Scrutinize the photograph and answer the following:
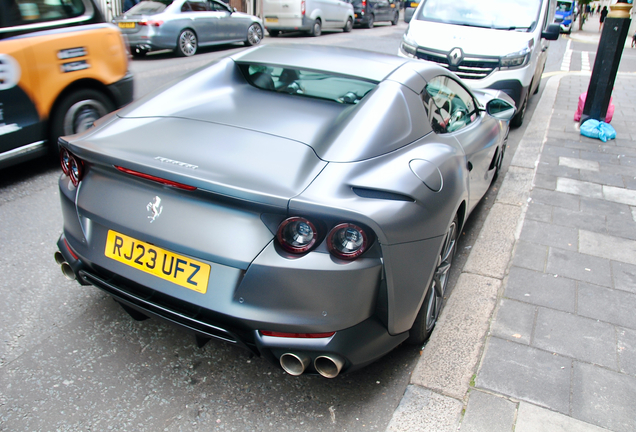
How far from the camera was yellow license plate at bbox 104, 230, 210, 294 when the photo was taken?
6.52 ft

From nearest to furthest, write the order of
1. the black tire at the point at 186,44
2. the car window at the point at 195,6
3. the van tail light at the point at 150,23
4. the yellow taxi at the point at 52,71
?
the yellow taxi at the point at 52,71, the van tail light at the point at 150,23, the black tire at the point at 186,44, the car window at the point at 195,6

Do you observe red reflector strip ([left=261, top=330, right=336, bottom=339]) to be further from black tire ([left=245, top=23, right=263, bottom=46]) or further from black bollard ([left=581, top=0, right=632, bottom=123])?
black tire ([left=245, top=23, right=263, bottom=46])

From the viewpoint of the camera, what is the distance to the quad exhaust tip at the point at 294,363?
2.00 m

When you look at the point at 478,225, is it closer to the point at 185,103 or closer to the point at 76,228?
the point at 185,103

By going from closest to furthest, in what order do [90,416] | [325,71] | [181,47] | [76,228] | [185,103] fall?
[90,416]
[76,228]
[185,103]
[325,71]
[181,47]

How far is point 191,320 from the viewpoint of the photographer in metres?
2.04

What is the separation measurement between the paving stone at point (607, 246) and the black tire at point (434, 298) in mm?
1527

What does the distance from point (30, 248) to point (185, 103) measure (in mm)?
1680

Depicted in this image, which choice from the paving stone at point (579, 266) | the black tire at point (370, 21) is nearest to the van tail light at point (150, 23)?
the paving stone at point (579, 266)

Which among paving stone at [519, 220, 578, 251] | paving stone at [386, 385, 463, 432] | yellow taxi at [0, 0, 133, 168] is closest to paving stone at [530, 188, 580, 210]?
paving stone at [519, 220, 578, 251]

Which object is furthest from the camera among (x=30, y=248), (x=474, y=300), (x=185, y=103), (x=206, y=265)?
(x=30, y=248)

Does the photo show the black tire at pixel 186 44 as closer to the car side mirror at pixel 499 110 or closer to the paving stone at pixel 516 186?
the paving stone at pixel 516 186

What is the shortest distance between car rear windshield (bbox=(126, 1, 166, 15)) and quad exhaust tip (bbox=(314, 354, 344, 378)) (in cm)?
1176

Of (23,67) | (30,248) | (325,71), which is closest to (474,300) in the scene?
(325,71)
